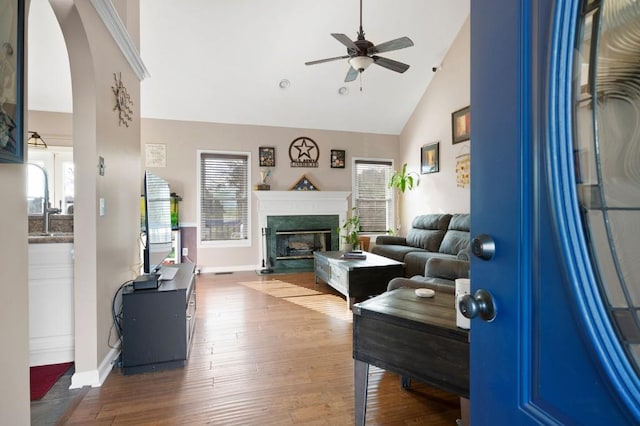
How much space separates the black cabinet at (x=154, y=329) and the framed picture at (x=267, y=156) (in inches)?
151

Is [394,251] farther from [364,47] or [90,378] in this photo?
[90,378]

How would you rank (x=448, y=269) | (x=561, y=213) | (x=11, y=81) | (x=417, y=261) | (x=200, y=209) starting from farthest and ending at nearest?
(x=200, y=209), (x=417, y=261), (x=448, y=269), (x=11, y=81), (x=561, y=213)

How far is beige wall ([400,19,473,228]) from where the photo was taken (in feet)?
16.0

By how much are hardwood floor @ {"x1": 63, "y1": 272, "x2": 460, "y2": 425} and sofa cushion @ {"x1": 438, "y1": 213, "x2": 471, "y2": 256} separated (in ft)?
6.38

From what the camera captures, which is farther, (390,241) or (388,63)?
(390,241)

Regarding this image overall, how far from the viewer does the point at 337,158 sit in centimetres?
634

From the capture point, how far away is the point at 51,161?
512cm

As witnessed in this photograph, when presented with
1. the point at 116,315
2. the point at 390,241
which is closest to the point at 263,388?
the point at 116,315

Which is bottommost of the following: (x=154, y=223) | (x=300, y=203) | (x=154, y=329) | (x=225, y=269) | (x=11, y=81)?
(x=225, y=269)

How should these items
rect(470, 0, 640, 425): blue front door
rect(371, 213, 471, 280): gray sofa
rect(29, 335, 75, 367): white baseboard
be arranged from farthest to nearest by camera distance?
rect(371, 213, 471, 280): gray sofa < rect(29, 335, 75, 367): white baseboard < rect(470, 0, 640, 425): blue front door

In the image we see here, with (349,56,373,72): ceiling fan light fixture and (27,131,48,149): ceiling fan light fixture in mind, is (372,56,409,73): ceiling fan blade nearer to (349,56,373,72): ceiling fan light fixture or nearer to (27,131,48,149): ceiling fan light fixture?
(349,56,373,72): ceiling fan light fixture

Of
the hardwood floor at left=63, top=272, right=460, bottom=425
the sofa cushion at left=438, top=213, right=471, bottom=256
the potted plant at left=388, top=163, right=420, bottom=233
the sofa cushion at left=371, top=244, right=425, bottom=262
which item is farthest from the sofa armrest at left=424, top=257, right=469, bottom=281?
the potted plant at left=388, top=163, right=420, bottom=233

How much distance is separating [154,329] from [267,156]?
407 centimetres

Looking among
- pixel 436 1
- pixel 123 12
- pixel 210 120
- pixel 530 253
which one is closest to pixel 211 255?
pixel 210 120
